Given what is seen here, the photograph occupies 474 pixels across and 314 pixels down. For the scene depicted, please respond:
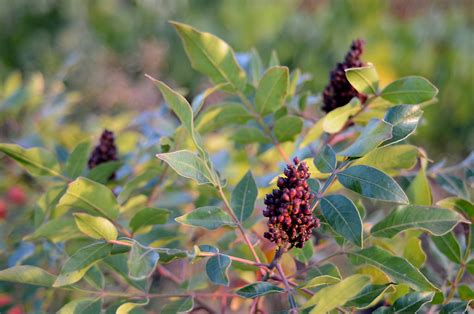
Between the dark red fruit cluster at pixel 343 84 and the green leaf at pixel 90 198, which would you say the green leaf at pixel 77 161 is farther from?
the dark red fruit cluster at pixel 343 84

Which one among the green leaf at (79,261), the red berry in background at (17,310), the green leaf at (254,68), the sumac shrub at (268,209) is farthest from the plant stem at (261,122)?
the red berry in background at (17,310)

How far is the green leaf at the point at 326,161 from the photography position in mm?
627

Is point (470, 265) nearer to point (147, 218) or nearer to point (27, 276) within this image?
point (147, 218)

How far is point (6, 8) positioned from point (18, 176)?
3.36 metres

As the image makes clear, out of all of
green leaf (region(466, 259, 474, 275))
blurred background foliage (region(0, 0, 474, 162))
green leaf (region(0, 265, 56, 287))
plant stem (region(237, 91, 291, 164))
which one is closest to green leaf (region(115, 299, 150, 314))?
green leaf (region(0, 265, 56, 287))

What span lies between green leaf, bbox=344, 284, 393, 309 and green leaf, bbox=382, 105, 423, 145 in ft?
0.49

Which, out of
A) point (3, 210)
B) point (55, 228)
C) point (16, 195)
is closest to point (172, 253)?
point (55, 228)

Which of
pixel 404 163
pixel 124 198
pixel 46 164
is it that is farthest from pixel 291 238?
pixel 46 164

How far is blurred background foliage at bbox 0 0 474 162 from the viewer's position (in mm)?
3508

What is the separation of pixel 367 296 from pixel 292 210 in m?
0.11

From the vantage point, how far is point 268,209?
0.59m

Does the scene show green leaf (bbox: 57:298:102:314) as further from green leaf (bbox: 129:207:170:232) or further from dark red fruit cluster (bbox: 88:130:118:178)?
dark red fruit cluster (bbox: 88:130:118:178)

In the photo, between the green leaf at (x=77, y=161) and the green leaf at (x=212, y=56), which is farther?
the green leaf at (x=77, y=161)

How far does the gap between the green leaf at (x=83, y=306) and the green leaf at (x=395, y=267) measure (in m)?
0.30
